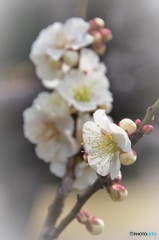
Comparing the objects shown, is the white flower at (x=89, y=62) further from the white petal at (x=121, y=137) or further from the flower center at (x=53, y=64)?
the white petal at (x=121, y=137)

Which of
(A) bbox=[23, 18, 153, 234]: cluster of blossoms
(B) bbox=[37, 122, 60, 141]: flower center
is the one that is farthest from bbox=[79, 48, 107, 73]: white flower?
(B) bbox=[37, 122, 60, 141]: flower center

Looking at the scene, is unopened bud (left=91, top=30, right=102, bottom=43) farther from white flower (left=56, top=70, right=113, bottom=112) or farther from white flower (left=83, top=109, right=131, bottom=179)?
white flower (left=83, top=109, right=131, bottom=179)

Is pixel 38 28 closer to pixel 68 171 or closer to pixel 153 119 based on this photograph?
pixel 68 171

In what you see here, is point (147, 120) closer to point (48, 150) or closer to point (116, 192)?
point (116, 192)

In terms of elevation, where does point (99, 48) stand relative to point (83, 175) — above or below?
above

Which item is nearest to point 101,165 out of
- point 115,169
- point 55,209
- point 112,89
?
point 115,169

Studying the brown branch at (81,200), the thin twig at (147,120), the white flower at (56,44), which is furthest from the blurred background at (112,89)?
the thin twig at (147,120)
